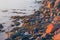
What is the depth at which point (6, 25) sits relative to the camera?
28.8 metres

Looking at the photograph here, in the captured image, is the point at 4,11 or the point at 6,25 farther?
the point at 4,11

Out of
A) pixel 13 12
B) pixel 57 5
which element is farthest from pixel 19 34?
pixel 13 12

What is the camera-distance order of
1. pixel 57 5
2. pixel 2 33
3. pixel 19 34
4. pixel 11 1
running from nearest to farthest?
pixel 19 34, pixel 2 33, pixel 57 5, pixel 11 1

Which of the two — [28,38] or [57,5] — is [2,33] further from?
[57,5]

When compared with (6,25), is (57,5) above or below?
above

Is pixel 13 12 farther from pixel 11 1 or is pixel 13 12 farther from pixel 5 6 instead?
pixel 11 1

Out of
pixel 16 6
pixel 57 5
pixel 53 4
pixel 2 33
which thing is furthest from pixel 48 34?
pixel 16 6

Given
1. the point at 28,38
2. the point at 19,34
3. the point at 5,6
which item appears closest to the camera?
the point at 28,38

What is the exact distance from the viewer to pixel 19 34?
22188 mm

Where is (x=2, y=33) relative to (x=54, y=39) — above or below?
below

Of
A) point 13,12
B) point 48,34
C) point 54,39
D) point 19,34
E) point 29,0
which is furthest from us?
point 29,0

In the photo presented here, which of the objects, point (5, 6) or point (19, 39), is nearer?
point (19, 39)

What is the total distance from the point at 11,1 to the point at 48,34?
112 ft

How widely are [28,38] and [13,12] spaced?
20.1 meters
